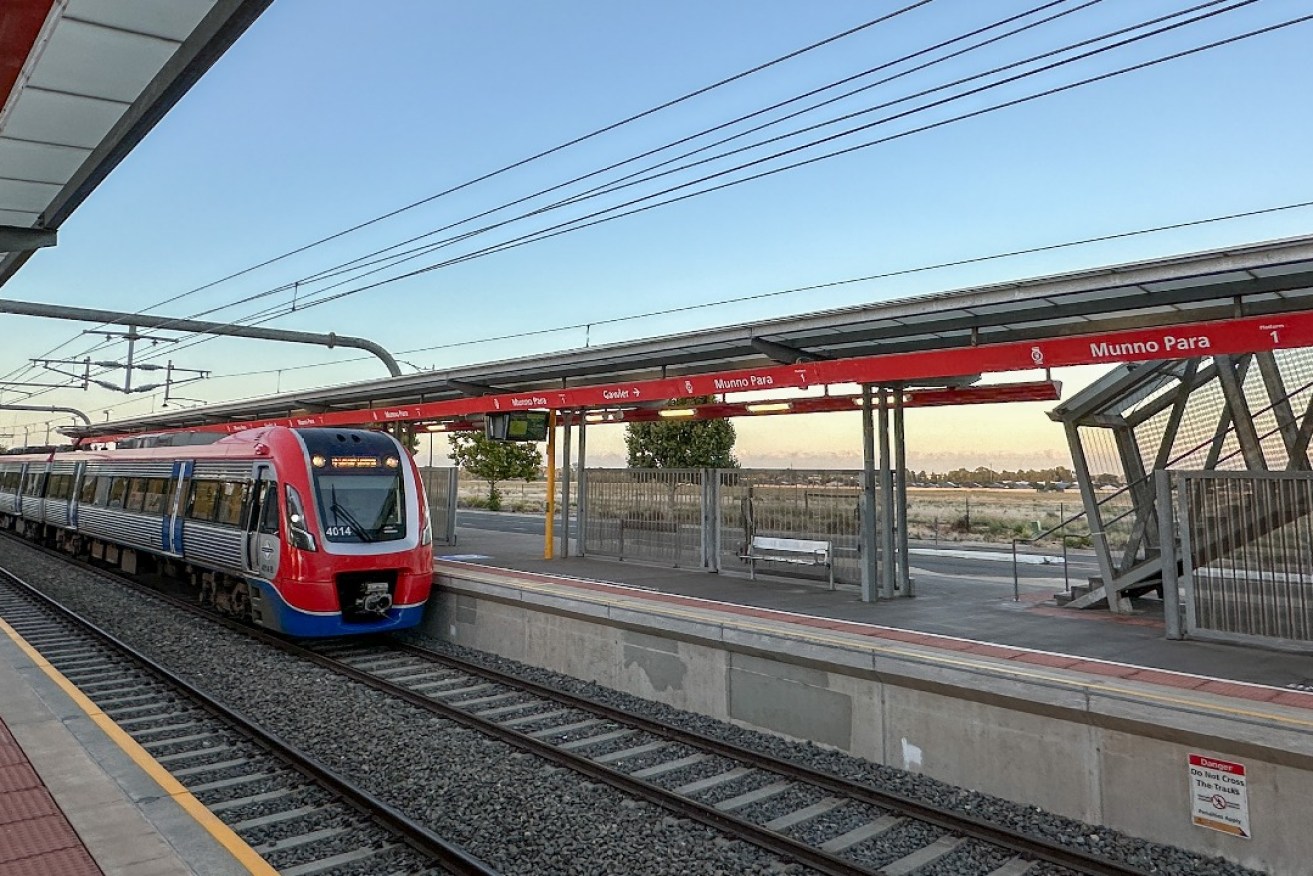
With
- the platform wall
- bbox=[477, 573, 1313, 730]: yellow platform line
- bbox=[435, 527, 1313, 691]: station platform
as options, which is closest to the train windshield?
bbox=[477, 573, 1313, 730]: yellow platform line

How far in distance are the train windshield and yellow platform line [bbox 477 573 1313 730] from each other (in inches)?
94.9

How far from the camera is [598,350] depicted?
1296 centimetres

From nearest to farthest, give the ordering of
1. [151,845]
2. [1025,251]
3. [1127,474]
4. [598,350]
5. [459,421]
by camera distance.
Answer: [151,845] → [1025,251] → [1127,474] → [598,350] → [459,421]

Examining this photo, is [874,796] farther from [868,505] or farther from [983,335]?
[983,335]

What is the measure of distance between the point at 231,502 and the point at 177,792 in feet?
25.9

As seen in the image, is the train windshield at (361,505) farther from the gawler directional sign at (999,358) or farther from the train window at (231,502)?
the gawler directional sign at (999,358)

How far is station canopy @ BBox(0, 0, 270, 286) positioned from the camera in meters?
4.54

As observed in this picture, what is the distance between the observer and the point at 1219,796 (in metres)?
5.16

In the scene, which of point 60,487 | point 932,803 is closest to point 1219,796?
point 932,803

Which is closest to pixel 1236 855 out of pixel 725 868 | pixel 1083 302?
pixel 725 868

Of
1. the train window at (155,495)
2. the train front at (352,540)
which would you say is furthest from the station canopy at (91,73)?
the train window at (155,495)

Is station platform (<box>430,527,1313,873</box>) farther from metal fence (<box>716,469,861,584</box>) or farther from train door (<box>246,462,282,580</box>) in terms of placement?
train door (<box>246,462,282,580</box>)

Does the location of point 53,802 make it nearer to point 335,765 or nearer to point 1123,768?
point 335,765

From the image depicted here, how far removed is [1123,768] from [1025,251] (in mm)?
6384
